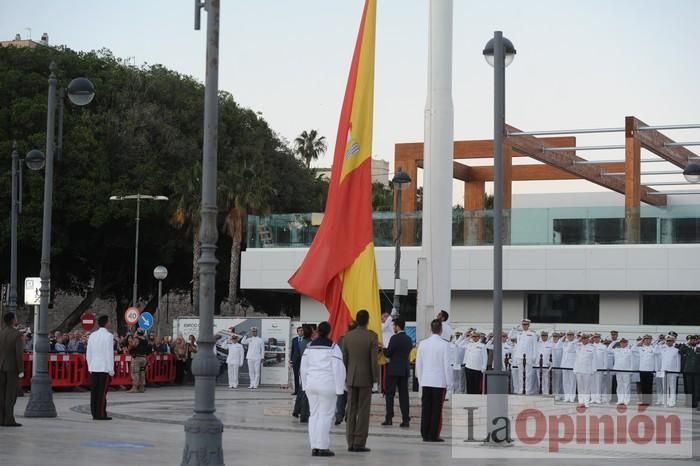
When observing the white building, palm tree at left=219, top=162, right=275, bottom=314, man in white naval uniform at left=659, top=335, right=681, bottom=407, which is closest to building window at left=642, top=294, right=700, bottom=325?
the white building

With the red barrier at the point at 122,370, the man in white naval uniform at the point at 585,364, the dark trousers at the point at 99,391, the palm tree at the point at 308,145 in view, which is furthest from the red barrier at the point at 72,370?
the palm tree at the point at 308,145

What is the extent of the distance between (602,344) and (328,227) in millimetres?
13945

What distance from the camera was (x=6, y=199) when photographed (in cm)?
5553

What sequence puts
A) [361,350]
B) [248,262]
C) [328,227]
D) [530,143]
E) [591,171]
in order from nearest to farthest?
[361,350] < [328,227] < [530,143] < [591,171] < [248,262]

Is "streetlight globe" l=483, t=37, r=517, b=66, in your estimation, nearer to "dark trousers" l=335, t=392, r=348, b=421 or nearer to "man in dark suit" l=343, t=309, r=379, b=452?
"man in dark suit" l=343, t=309, r=379, b=452

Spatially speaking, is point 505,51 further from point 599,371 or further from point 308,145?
point 308,145

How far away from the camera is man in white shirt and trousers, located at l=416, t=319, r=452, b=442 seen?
19078mm

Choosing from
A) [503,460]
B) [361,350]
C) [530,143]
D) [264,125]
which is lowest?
[503,460]

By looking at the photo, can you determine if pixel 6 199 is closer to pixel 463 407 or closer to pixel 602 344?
pixel 602 344

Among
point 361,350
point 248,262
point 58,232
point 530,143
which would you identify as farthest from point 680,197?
point 361,350

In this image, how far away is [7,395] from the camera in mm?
20344

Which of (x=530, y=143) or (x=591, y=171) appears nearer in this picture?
(x=530, y=143)

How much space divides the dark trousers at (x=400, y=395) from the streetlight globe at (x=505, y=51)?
620 cm

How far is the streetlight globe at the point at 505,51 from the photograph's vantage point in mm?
18719
